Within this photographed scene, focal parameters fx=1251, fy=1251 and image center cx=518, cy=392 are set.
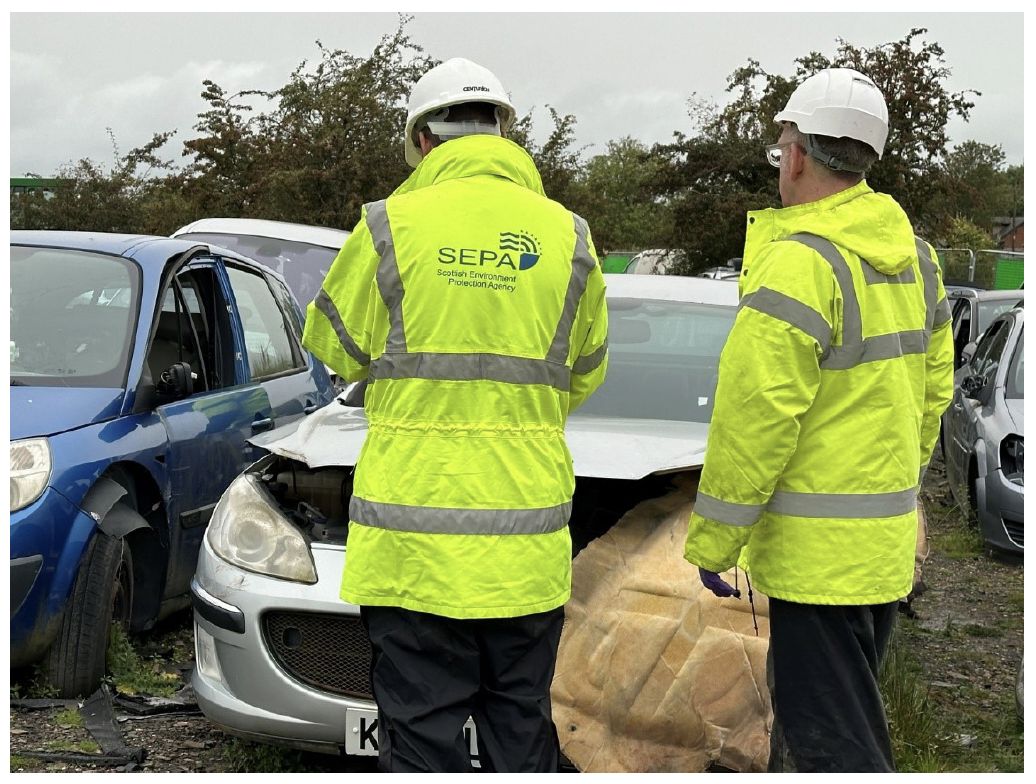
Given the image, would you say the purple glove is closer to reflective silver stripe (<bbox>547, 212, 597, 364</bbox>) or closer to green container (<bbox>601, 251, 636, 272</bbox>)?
reflective silver stripe (<bbox>547, 212, 597, 364</bbox>)

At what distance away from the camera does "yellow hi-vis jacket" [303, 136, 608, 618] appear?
2.81 metres

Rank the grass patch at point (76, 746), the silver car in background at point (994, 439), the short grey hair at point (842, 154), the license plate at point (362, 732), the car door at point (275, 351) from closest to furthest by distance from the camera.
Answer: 1. the short grey hair at point (842, 154)
2. the license plate at point (362, 732)
3. the grass patch at point (76, 746)
4. the car door at point (275, 351)
5. the silver car in background at point (994, 439)

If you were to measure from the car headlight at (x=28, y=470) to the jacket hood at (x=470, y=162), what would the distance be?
6.58 feet

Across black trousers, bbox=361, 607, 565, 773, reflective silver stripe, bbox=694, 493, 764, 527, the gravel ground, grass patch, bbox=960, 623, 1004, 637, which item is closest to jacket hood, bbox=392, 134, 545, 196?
reflective silver stripe, bbox=694, 493, 764, 527

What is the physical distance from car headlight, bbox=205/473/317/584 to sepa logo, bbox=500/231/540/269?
147 cm

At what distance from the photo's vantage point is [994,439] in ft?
25.2

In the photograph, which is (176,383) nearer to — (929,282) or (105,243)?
(105,243)

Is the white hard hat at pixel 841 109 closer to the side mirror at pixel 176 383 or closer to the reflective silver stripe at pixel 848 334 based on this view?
the reflective silver stripe at pixel 848 334

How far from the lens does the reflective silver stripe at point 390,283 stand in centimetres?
283

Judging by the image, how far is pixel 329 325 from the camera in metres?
2.96

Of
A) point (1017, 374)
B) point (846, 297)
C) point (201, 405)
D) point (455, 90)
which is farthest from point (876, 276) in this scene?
point (1017, 374)

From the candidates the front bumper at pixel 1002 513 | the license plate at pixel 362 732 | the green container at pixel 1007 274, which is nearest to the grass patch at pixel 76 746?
the license plate at pixel 362 732

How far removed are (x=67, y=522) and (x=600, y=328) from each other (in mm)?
2230

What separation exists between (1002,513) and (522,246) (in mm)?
5419
